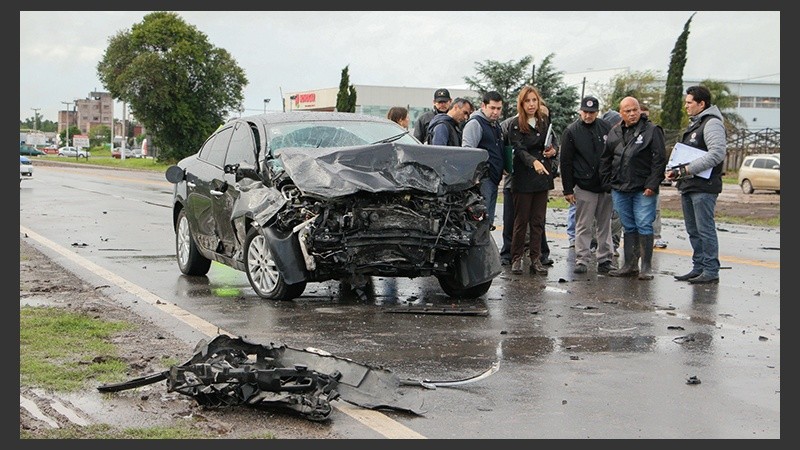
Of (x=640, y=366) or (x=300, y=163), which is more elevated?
(x=300, y=163)

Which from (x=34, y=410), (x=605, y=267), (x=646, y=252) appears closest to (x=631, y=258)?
(x=646, y=252)

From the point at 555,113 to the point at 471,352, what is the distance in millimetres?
34348

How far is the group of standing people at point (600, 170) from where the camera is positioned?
11.5 metres

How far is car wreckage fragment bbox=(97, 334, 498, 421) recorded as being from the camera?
18.5ft

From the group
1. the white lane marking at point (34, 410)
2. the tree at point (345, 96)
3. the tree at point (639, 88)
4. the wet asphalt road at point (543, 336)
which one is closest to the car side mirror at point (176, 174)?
the wet asphalt road at point (543, 336)

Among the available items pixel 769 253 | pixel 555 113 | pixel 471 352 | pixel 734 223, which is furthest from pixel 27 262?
pixel 555 113

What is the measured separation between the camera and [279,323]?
8.44 m

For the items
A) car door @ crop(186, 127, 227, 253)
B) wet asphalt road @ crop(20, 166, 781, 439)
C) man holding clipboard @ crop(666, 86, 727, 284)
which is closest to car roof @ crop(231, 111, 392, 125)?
car door @ crop(186, 127, 227, 253)

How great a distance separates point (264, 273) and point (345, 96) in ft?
164

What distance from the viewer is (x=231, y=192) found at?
10164 mm

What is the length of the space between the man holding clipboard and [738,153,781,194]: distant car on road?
26256mm

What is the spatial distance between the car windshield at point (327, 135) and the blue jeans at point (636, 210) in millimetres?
2807

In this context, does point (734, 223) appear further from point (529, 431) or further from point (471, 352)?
point (529, 431)

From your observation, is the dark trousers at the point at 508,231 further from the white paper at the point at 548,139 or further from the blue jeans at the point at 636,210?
the blue jeans at the point at 636,210
